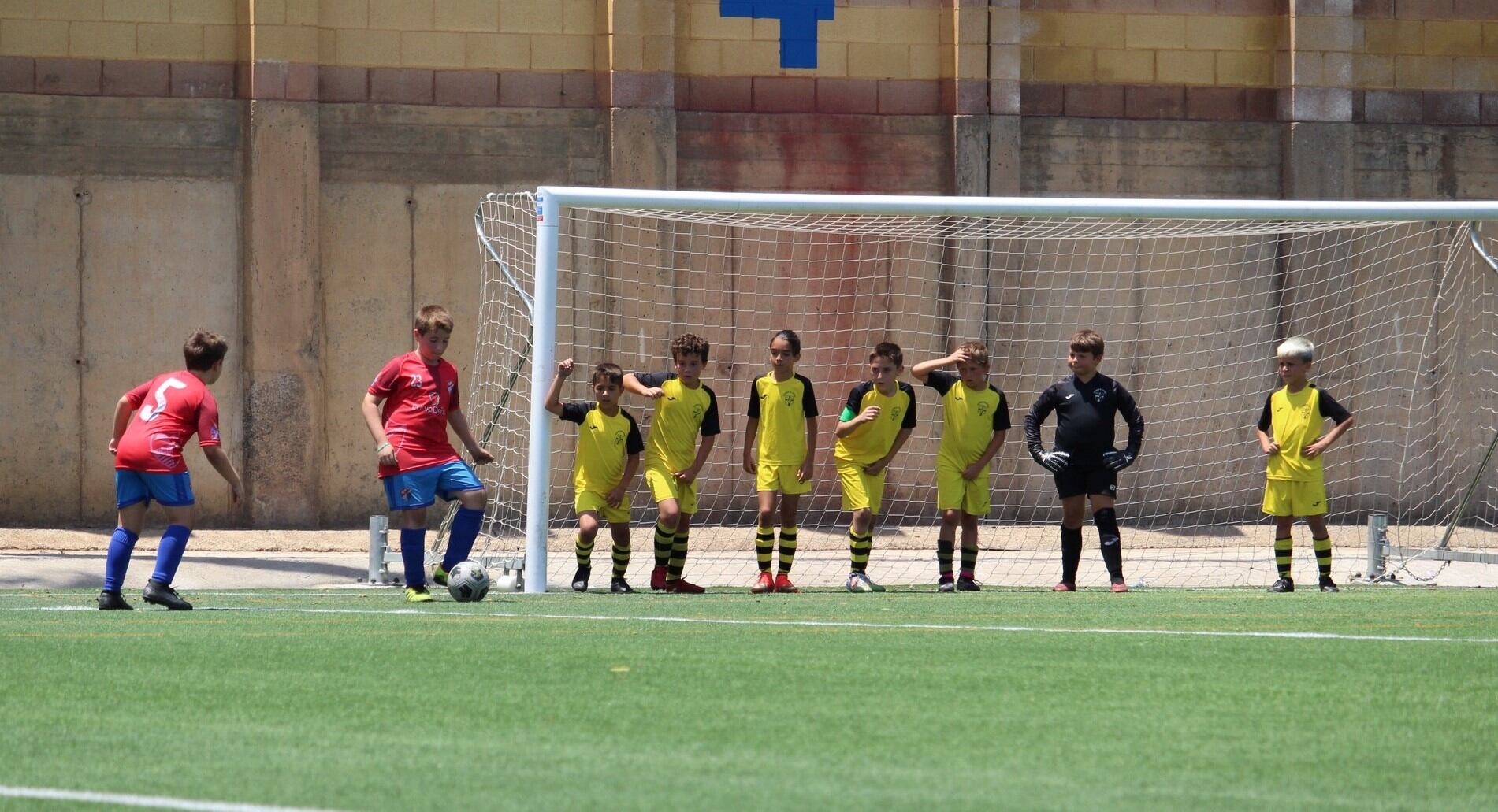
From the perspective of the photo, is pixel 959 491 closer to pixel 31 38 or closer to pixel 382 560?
pixel 382 560

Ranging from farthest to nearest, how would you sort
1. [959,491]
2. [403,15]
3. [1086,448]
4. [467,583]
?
[403,15]
[959,491]
[1086,448]
[467,583]

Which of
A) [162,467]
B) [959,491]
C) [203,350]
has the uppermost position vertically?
[203,350]

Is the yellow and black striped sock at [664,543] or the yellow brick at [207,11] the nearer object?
the yellow and black striped sock at [664,543]

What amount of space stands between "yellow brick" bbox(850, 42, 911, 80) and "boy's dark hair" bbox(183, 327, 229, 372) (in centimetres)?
990

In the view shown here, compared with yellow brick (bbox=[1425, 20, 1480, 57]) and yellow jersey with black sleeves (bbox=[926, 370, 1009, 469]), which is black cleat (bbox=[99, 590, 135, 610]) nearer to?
yellow jersey with black sleeves (bbox=[926, 370, 1009, 469])

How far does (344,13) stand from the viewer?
1697 centimetres

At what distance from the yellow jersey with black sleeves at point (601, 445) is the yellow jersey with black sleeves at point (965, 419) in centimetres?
196

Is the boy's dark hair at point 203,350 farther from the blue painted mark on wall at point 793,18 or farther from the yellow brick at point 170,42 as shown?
the blue painted mark on wall at point 793,18

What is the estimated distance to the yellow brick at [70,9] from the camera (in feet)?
54.2

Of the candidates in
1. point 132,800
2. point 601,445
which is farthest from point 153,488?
point 132,800

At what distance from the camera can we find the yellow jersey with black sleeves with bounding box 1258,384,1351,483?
1163cm

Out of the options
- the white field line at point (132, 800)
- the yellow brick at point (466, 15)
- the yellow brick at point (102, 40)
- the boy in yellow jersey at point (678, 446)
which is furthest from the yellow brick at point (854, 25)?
the white field line at point (132, 800)

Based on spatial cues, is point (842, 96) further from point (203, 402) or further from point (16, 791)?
point (16, 791)

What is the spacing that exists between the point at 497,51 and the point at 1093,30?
19.3ft
